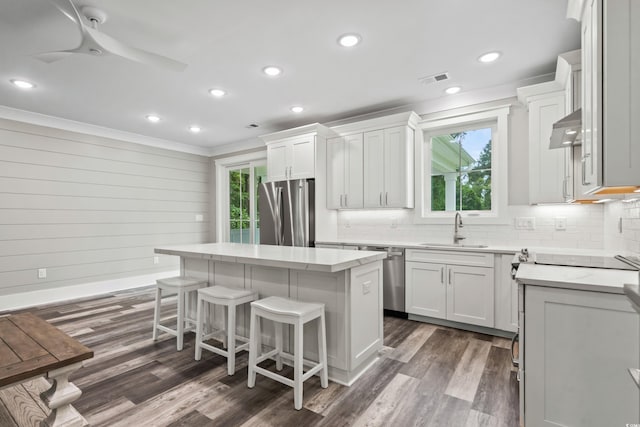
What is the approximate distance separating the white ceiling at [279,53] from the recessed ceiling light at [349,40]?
2.2 inches

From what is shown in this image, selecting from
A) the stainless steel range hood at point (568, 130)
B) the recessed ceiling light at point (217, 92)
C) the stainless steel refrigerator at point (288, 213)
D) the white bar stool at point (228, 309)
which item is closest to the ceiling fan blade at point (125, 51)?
the recessed ceiling light at point (217, 92)

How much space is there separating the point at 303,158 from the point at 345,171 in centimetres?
62

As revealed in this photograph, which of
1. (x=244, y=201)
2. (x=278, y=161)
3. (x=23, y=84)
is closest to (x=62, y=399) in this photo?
(x=23, y=84)

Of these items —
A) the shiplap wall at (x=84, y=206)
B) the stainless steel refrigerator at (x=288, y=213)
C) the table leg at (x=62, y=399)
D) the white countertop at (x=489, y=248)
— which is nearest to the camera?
the table leg at (x=62, y=399)

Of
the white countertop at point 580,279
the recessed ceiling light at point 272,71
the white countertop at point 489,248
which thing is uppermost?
the recessed ceiling light at point 272,71

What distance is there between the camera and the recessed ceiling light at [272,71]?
3.05 m

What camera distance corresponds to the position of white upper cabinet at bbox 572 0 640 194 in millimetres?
1373

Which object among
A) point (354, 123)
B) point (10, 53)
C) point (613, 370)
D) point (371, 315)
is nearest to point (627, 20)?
point (613, 370)

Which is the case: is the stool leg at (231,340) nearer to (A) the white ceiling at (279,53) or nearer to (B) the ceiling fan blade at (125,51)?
(B) the ceiling fan blade at (125,51)

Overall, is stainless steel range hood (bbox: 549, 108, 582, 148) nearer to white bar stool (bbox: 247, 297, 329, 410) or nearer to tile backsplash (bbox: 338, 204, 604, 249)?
tile backsplash (bbox: 338, 204, 604, 249)

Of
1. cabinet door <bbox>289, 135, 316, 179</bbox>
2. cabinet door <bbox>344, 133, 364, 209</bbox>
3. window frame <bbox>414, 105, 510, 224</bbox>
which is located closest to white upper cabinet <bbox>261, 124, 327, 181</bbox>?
cabinet door <bbox>289, 135, 316, 179</bbox>

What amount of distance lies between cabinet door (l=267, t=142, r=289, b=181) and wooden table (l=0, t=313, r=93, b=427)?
11.0 ft

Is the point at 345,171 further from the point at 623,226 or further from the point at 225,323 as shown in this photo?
the point at 623,226

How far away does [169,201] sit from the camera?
5.87 metres
